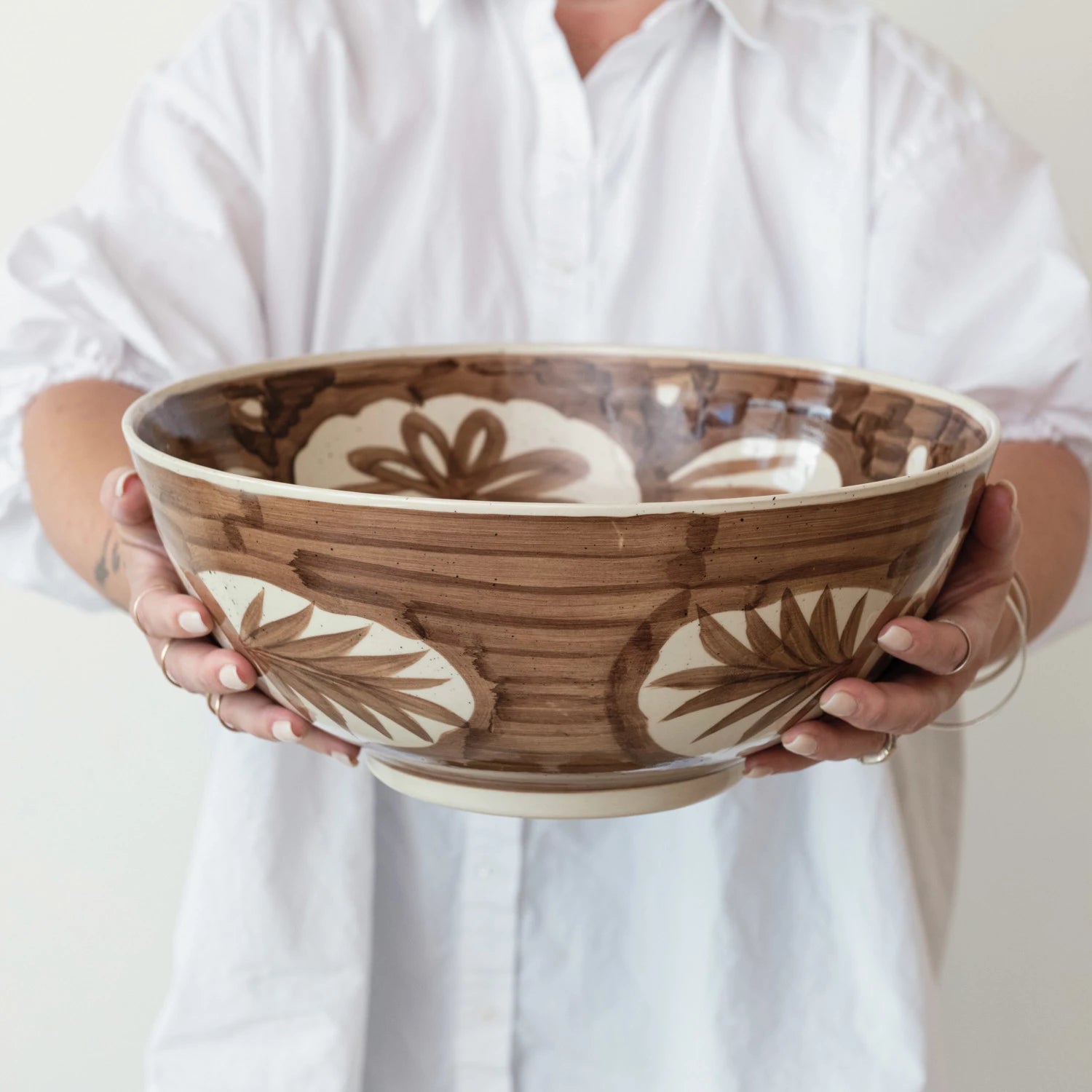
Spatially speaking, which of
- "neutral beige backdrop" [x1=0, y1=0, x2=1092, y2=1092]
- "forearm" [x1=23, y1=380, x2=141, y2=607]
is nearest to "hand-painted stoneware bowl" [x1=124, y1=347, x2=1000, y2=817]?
"forearm" [x1=23, y1=380, x2=141, y2=607]

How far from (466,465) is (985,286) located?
31cm

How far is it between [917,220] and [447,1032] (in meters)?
0.53

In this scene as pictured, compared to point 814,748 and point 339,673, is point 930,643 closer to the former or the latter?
point 814,748

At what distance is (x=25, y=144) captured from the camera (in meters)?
1.09

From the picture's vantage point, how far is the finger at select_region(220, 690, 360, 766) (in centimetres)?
46

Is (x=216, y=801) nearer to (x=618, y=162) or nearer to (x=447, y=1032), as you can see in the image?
(x=447, y=1032)

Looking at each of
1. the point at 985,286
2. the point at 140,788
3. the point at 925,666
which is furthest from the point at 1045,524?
the point at 140,788

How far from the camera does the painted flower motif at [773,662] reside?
1.22ft

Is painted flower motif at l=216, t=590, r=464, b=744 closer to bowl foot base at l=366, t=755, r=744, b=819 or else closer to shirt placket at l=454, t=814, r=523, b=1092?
bowl foot base at l=366, t=755, r=744, b=819

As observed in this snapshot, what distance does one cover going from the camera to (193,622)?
1.42ft

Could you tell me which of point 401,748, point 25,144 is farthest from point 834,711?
point 25,144

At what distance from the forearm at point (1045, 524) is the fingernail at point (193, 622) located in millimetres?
393

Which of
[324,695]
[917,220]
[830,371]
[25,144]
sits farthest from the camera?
[25,144]

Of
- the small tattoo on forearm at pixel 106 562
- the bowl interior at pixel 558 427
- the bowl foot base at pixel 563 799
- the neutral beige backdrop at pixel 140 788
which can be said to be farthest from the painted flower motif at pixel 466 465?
the neutral beige backdrop at pixel 140 788
